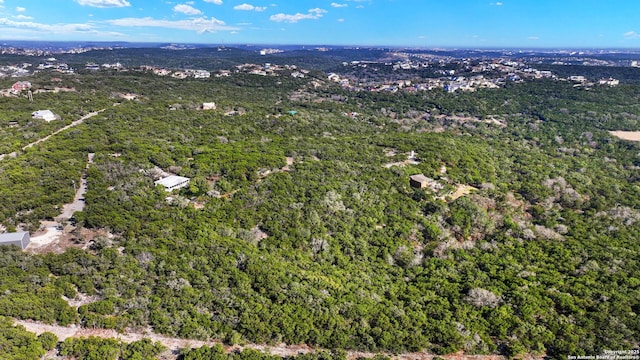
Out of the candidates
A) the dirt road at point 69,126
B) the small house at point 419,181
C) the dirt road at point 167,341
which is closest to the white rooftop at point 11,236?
the dirt road at point 167,341

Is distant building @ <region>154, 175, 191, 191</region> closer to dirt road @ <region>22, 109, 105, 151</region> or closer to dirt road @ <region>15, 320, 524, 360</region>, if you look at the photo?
dirt road @ <region>15, 320, 524, 360</region>

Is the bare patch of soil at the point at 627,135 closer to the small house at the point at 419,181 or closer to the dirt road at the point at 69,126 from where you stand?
the small house at the point at 419,181

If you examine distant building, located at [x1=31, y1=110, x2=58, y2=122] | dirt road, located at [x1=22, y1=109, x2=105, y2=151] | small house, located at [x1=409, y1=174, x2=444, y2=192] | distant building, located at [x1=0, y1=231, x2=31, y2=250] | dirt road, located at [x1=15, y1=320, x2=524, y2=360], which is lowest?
dirt road, located at [x1=15, y1=320, x2=524, y2=360]

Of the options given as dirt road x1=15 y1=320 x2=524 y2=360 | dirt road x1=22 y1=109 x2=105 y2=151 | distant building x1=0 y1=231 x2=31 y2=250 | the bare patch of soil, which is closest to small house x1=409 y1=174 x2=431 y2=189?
dirt road x1=15 y1=320 x2=524 y2=360

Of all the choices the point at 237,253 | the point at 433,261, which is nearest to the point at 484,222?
the point at 433,261

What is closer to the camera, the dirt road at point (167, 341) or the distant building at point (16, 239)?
the dirt road at point (167, 341)

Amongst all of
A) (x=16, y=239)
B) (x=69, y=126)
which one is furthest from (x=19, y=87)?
(x=16, y=239)

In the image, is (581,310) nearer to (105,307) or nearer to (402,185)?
(402,185)
